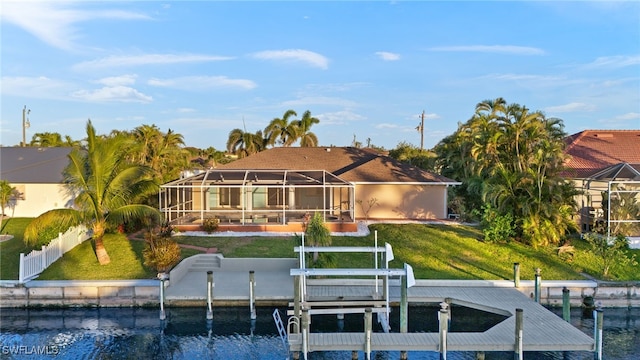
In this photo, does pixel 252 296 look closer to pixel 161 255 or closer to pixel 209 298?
pixel 209 298

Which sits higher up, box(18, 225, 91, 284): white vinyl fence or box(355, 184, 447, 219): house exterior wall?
box(355, 184, 447, 219): house exterior wall

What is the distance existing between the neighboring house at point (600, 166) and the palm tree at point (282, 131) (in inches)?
929

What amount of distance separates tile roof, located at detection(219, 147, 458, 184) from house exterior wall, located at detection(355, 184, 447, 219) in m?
0.59

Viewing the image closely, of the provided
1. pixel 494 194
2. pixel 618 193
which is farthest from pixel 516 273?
pixel 618 193

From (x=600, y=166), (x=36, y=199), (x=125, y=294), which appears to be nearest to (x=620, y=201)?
(x=600, y=166)

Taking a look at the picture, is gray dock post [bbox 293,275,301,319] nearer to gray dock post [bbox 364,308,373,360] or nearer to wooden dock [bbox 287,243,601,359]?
wooden dock [bbox 287,243,601,359]

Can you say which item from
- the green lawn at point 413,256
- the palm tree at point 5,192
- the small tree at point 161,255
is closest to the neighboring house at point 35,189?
the palm tree at point 5,192

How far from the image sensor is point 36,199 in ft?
87.4

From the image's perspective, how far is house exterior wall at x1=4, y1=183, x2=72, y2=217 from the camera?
1041 inches

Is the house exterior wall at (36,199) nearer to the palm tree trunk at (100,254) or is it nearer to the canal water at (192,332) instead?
the palm tree trunk at (100,254)

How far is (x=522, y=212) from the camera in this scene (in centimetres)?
1831

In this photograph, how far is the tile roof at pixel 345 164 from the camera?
24844 millimetres

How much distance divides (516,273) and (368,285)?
193 inches

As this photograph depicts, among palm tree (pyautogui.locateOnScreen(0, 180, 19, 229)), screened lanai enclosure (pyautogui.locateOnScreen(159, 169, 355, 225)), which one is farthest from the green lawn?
palm tree (pyautogui.locateOnScreen(0, 180, 19, 229))
